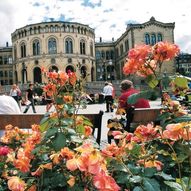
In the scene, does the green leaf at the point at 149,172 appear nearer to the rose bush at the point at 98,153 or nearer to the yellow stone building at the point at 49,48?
the rose bush at the point at 98,153

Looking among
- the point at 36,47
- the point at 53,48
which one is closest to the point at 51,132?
the point at 53,48

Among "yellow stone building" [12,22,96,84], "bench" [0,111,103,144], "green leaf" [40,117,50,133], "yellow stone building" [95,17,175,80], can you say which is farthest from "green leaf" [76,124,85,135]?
"yellow stone building" [12,22,96,84]

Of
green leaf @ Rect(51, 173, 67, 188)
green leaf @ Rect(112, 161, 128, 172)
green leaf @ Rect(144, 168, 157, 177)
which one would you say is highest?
green leaf @ Rect(112, 161, 128, 172)

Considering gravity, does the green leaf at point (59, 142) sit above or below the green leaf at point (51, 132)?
below

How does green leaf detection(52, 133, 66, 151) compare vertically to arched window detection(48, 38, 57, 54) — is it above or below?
below

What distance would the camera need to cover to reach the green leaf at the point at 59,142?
213 cm

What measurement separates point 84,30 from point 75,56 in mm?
6115

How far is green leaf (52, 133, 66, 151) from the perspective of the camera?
2.13 m

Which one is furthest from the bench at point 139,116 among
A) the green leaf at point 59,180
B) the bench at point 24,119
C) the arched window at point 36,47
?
the arched window at point 36,47

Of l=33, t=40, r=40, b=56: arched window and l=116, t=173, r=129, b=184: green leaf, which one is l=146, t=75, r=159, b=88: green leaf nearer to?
l=116, t=173, r=129, b=184: green leaf

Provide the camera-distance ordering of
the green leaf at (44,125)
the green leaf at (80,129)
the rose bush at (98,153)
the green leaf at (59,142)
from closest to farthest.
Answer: the rose bush at (98,153) → the green leaf at (59,142) → the green leaf at (80,129) → the green leaf at (44,125)

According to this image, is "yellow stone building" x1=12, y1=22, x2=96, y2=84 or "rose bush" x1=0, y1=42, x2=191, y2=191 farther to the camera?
"yellow stone building" x1=12, y1=22, x2=96, y2=84

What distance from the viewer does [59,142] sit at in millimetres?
2160

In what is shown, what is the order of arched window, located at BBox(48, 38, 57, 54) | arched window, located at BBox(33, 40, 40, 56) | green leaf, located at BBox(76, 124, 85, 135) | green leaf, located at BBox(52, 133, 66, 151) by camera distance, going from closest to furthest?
green leaf, located at BBox(52, 133, 66, 151)
green leaf, located at BBox(76, 124, 85, 135)
arched window, located at BBox(48, 38, 57, 54)
arched window, located at BBox(33, 40, 40, 56)
